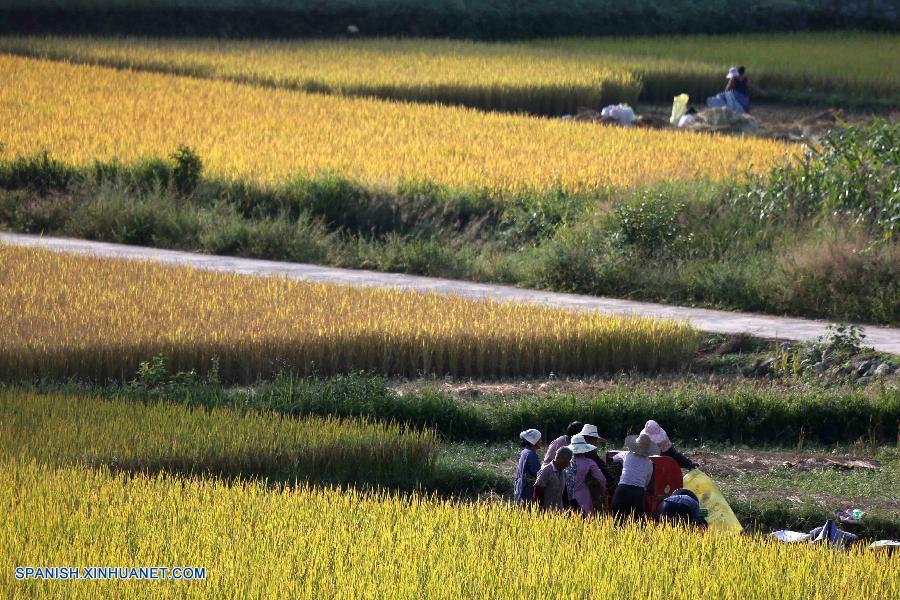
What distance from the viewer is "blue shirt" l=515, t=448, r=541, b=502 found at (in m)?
9.65

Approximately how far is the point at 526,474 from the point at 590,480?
1.43 ft

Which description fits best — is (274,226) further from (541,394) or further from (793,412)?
(793,412)

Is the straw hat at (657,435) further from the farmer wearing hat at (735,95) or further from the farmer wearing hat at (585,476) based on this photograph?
the farmer wearing hat at (735,95)

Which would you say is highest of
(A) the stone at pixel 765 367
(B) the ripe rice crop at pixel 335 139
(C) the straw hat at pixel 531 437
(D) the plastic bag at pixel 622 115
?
(C) the straw hat at pixel 531 437

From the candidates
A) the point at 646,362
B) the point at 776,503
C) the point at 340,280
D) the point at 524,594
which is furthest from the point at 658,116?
the point at 524,594

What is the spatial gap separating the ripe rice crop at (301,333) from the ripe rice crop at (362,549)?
4286 mm

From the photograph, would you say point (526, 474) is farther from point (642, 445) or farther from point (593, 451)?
point (642, 445)

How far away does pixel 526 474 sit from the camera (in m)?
9.69

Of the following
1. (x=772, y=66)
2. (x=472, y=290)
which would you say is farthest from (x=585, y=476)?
(x=772, y=66)

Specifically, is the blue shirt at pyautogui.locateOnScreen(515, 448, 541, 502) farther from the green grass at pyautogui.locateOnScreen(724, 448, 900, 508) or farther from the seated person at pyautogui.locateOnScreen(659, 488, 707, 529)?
the green grass at pyautogui.locateOnScreen(724, 448, 900, 508)

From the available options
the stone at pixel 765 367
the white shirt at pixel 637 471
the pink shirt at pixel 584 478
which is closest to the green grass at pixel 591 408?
the stone at pixel 765 367

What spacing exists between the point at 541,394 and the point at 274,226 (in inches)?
293

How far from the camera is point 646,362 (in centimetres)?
1443

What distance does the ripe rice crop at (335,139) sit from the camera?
74.1 feet
